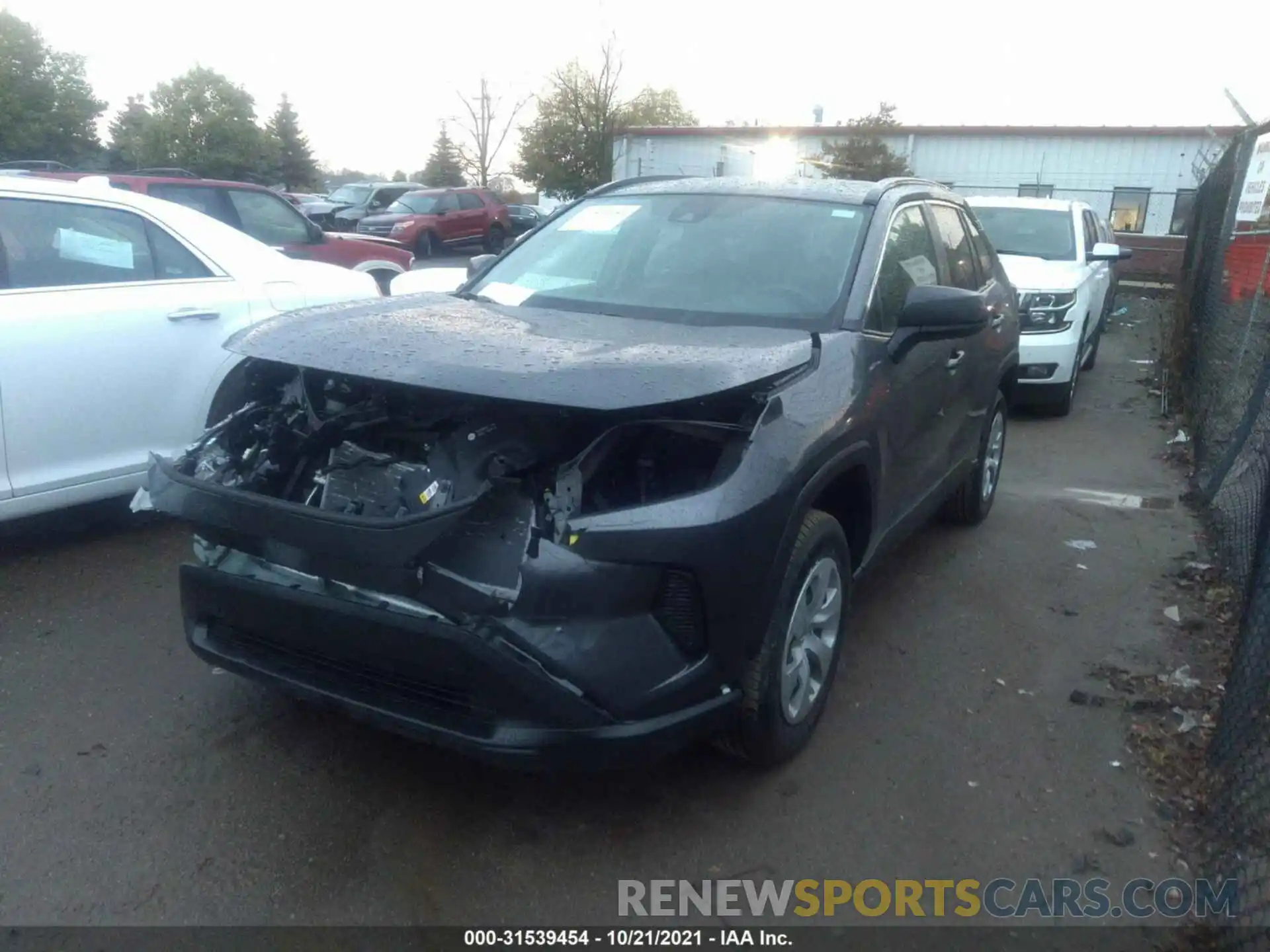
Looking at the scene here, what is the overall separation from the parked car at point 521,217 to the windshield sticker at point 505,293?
2350 cm

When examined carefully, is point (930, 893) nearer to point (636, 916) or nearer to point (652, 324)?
point (636, 916)

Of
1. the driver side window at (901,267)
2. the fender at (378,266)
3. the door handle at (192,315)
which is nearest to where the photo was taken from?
the driver side window at (901,267)

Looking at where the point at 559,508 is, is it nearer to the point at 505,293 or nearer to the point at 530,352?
the point at 530,352

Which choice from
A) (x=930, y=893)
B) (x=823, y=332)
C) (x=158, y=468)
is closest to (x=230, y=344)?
(x=158, y=468)

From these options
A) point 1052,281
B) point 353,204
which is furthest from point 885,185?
point 353,204

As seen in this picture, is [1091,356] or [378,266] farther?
[1091,356]

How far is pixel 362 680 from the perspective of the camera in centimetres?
288

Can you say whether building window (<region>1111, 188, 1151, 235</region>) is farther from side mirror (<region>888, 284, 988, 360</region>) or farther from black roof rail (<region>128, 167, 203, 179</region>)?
side mirror (<region>888, 284, 988, 360</region>)

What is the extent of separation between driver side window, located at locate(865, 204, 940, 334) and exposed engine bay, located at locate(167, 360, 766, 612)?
45.9 inches

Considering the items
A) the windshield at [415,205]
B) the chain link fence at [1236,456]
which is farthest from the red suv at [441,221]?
the chain link fence at [1236,456]

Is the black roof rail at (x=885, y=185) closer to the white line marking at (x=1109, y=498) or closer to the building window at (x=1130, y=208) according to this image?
the white line marking at (x=1109, y=498)

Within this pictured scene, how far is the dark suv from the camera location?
2.67 m

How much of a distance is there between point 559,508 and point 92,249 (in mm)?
3295

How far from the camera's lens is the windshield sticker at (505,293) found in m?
4.22
